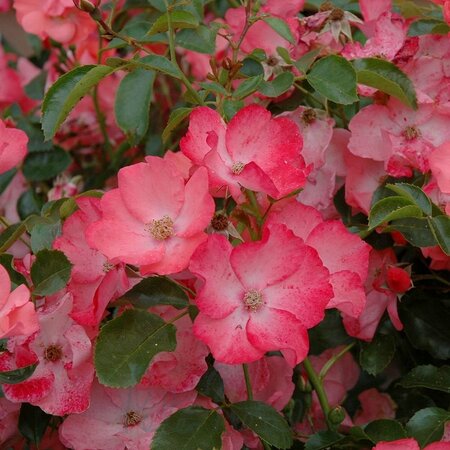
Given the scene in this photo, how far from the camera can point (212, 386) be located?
2.62ft

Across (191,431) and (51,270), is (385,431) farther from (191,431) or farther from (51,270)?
(51,270)

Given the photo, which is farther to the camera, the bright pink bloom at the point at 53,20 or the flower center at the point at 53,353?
the bright pink bloom at the point at 53,20

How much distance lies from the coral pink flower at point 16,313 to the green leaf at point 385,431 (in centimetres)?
30

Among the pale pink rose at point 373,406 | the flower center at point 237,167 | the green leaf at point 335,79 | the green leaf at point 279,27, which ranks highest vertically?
the green leaf at point 279,27

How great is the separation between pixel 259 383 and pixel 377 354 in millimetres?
133

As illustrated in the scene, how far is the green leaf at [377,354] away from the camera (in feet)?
2.87

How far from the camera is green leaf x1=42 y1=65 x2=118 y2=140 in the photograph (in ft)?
2.53

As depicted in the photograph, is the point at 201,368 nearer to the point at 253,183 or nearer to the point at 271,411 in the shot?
the point at 271,411

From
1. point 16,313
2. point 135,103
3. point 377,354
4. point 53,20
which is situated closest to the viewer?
point 16,313

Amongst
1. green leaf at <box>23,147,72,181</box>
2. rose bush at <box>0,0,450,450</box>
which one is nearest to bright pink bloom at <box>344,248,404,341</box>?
rose bush at <box>0,0,450,450</box>

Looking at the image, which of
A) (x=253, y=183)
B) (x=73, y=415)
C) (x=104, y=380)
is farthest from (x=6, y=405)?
(x=253, y=183)

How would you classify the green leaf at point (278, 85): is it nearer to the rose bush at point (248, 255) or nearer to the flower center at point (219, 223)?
the rose bush at point (248, 255)

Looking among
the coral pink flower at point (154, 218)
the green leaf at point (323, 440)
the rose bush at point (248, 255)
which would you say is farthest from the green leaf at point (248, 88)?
the green leaf at point (323, 440)

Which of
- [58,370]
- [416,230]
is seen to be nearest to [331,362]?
[416,230]
